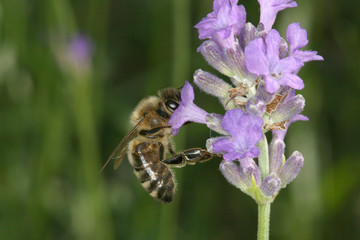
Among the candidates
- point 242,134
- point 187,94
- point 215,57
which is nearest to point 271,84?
point 242,134

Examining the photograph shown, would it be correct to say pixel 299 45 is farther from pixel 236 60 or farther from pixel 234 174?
pixel 234 174

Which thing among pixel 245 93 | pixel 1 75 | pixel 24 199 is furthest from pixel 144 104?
pixel 1 75

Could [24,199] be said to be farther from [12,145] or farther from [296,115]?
[296,115]

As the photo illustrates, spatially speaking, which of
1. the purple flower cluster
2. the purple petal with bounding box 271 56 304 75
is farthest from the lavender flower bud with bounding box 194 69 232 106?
the purple petal with bounding box 271 56 304 75

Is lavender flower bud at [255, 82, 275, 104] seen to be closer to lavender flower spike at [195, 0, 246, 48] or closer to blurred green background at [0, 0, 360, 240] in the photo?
lavender flower spike at [195, 0, 246, 48]

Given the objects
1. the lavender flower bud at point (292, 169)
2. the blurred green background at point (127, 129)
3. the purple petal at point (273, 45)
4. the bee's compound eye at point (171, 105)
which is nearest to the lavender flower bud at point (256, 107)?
the purple petal at point (273, 45)

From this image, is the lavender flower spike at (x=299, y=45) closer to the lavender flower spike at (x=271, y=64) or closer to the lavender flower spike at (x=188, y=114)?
the lavender flower spike at (x=271, y=64)
